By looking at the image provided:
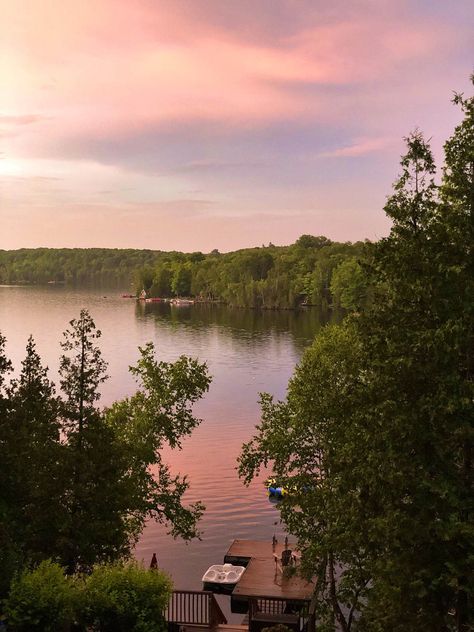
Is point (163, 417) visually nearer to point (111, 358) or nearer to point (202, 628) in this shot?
point (202, 628)

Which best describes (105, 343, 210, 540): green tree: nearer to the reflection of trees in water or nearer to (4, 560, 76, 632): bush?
(4, 560, 76, 632): bush

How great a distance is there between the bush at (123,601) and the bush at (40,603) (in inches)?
32.9

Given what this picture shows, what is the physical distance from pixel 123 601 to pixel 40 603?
7.68ft

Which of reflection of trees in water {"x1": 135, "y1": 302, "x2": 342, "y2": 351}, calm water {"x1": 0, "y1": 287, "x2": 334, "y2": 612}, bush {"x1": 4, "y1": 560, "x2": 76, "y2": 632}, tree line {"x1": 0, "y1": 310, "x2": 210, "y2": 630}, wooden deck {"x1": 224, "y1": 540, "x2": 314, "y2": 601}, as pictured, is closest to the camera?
bush {"x1": 4, "y1": 560, "x2": 76, "y2": 632}

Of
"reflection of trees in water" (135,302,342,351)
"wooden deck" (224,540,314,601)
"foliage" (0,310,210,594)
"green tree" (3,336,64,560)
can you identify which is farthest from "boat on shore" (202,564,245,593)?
"reflection of trees in water" (135,302,342,351)

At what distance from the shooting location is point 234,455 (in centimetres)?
5634

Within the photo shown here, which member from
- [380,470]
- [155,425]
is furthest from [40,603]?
[155,425]

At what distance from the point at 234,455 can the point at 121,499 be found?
111 feet

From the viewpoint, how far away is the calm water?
136ft

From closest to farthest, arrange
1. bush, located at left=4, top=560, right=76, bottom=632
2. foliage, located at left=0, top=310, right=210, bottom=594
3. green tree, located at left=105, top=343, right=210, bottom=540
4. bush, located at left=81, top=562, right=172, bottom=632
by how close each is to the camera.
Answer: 1. bush, located at left=4, top=560, right=76, bottom=632
2. bush, located at left=81, top=562, right=172, bottom=632
3. foliage, located at left=0, top=310, right=210, bottom=594
4. green tree, located at left=105, top=343, right=210, bottom=540

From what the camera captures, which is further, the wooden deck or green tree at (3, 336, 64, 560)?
the wooden deck

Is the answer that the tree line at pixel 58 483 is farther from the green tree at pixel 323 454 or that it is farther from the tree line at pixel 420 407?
the tree line at pixel 420 407

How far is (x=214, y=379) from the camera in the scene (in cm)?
9056

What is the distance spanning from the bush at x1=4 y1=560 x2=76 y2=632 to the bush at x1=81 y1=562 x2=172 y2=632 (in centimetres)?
84
